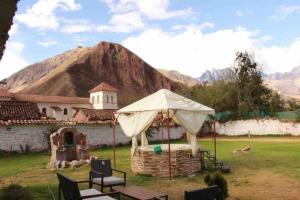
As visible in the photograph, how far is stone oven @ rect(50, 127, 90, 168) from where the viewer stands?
17938mm

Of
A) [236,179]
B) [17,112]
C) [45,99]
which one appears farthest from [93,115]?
[45,99]

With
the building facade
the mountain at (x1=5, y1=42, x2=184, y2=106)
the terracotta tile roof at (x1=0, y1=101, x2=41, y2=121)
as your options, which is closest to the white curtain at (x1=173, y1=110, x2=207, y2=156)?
the terracotta tile roof at (x1=0, y1=101, x2=41, y2=121)

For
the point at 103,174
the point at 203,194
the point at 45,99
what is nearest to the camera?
the point at 203,194

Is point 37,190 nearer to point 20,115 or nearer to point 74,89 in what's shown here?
point 20,115

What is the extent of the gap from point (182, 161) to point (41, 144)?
15109 mm

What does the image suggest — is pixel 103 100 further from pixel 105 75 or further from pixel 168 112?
pixel 168 112

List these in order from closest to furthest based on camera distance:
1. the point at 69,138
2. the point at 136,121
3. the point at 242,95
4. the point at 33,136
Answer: the point at 136,121 < the point at 69,138 < the point at 33,136 < the point at 242,95

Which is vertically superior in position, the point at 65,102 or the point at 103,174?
the point at 65,102

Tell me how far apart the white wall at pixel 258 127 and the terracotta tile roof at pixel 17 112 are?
21.3 meters

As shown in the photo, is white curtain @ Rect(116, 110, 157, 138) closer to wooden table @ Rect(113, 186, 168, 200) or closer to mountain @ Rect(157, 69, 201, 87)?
wooden table @ Rect(113, 186, 168, 200)

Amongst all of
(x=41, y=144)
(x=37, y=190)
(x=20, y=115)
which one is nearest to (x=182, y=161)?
(x=37, y=190)

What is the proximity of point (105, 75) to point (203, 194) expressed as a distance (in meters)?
107

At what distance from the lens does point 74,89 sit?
95188 millimetres

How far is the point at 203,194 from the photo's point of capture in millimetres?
5230
